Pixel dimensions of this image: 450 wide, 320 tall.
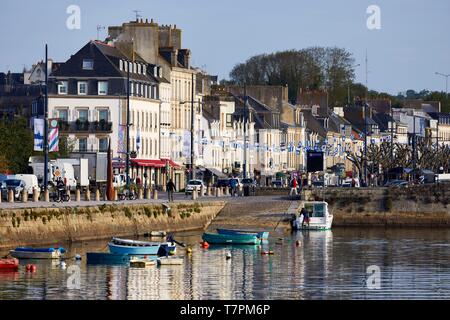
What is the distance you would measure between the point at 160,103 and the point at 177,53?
692 centimetres

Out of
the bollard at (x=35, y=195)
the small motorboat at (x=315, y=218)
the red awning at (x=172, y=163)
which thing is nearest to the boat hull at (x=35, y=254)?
the bollard at (x=35, y=195)

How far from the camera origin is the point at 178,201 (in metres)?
91.6

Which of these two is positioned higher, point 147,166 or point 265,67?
point 265,67

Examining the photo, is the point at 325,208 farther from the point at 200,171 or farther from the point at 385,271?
the point at 200,171

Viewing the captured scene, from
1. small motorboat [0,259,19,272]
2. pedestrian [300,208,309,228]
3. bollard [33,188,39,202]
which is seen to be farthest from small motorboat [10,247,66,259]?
pedestrian [300,208,309,228]

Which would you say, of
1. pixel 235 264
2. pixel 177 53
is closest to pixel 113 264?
pixel 235 264

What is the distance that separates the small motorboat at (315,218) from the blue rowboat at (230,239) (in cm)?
1370

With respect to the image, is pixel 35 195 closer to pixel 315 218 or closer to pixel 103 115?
pixel 315 218

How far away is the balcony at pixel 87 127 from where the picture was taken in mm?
120375

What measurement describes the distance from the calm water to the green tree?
95.8 ft

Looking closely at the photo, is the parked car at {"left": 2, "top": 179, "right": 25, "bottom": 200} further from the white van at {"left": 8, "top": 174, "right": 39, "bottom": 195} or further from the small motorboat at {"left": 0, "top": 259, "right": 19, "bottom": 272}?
the small motorboat at {"left": 0, "top": 259, "right": 19, "bottom": 272}

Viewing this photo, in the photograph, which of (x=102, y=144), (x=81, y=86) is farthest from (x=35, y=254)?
(x=102, y=144)
